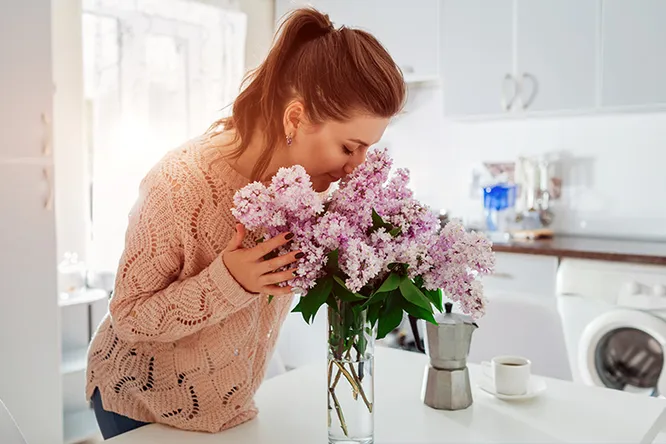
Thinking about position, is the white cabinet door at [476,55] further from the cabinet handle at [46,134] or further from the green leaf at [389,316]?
the green leaf at [389,316]

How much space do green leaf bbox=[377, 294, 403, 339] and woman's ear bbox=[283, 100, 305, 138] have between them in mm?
350

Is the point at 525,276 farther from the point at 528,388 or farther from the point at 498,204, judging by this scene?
the point at 528,388

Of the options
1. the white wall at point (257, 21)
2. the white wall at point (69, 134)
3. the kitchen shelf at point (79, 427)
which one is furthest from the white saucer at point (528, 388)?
the white wall at point (257, 21)

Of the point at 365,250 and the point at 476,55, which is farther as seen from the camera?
the point at 476,55

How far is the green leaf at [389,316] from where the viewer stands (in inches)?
36.3

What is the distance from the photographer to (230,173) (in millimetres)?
1153

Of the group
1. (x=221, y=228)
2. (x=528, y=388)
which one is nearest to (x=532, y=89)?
(x=528, y=388)

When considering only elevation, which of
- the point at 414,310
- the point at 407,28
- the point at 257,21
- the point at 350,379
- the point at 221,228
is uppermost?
the point at 257,21

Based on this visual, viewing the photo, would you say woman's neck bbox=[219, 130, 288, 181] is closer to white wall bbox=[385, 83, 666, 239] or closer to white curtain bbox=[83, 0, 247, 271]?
white curtain bbox=[83, 0, 247, 271]

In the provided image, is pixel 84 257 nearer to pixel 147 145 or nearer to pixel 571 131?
pixel 147 145

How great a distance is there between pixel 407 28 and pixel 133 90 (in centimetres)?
139

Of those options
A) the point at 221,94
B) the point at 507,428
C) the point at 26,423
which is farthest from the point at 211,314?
the point at 221,94

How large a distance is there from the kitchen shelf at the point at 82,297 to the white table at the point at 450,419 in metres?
1.84

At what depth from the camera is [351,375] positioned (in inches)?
37.7
